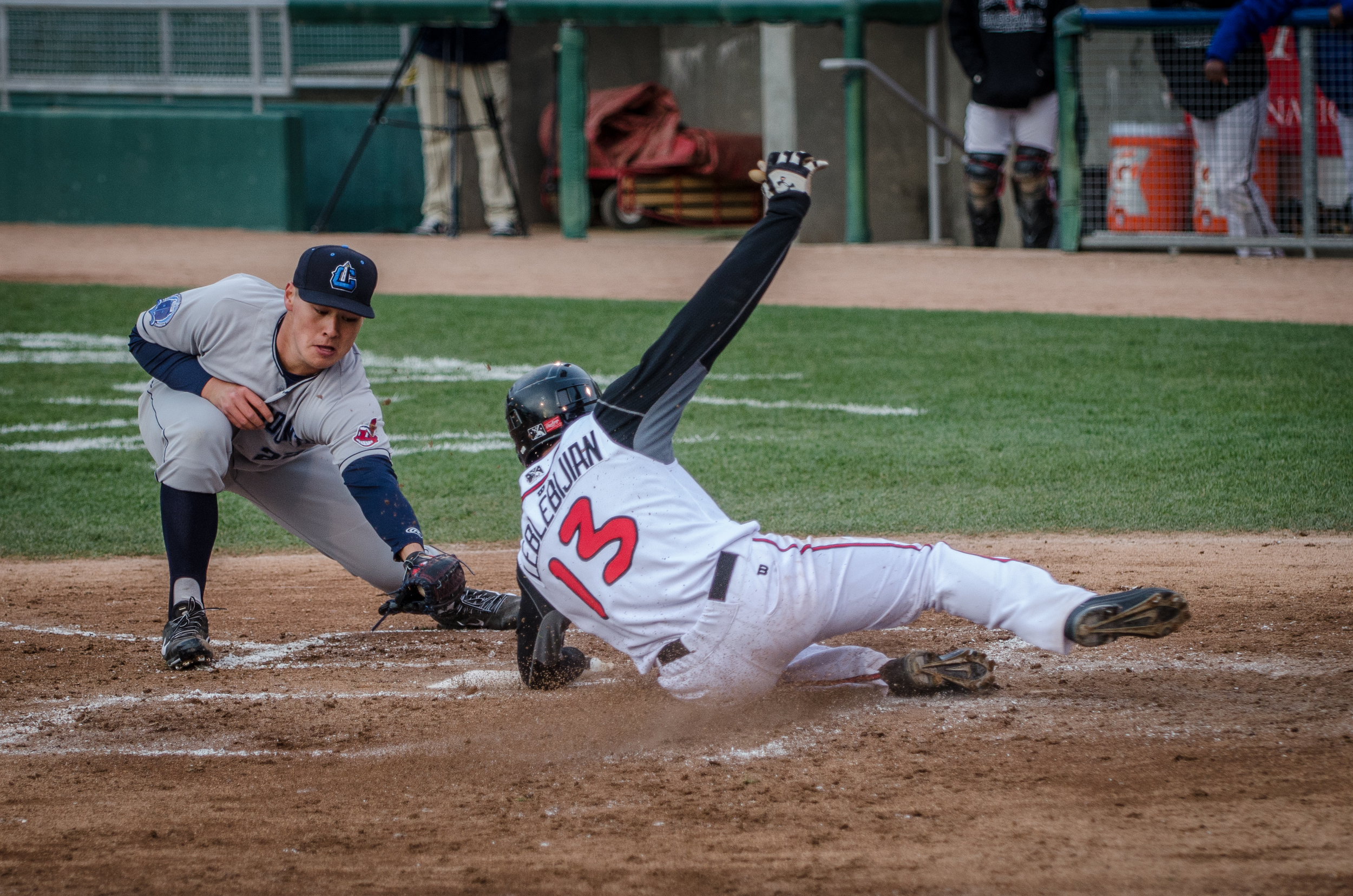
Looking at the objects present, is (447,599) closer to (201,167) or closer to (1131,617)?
(1131,617)

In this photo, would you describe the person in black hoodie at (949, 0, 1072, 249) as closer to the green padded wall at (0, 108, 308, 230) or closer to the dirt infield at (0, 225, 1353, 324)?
the dirt infield at (0, 225, 1353, 324)

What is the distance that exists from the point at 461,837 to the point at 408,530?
1.31m

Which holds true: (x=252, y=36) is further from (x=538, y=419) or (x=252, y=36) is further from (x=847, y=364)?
(x=538, y=419)

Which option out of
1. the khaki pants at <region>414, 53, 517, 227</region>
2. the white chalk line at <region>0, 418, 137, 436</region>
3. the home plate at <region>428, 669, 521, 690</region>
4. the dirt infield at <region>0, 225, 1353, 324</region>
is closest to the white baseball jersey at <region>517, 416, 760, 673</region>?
the home plate at <region>428, 669, 521, 690</region>

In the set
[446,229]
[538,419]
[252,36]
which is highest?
[252,36]

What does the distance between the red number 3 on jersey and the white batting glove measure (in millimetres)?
814

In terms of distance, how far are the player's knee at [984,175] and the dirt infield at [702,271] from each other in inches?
21.7

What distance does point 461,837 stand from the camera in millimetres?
2762

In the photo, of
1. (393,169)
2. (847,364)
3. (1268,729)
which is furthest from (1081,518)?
(393,169)

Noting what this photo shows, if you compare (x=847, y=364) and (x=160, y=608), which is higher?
(x=847, y=364)

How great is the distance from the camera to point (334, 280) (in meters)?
3.87

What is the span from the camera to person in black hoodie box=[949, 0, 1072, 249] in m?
11.1

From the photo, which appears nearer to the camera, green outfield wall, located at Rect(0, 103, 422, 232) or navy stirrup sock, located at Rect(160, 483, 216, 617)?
navy stirrup sock, located at Rect(160, 483, 216, 617)

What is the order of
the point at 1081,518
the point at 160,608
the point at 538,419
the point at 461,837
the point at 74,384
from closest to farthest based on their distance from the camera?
the point at 461,837 → the point at 538,419 → the point at 160,608 → the point at 1081,518 → the point at 74,384
